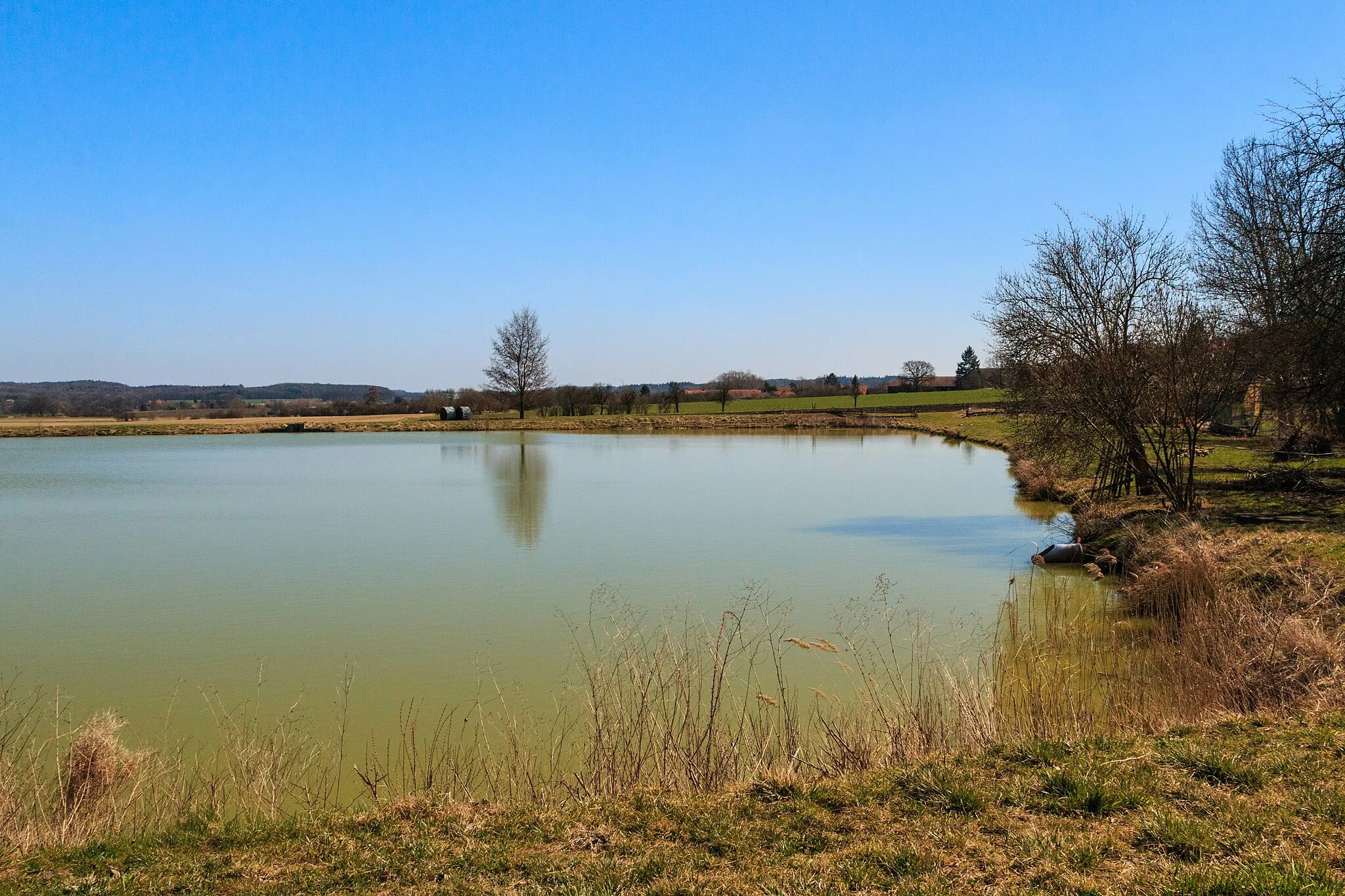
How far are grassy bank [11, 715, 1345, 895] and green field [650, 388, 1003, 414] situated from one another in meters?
66.6

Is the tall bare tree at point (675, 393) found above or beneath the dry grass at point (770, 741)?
above

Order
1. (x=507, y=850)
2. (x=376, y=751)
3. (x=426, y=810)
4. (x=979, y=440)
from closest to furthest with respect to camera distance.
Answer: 1. (x=507, y=850)
2. (x=426, y=810)
3. (x=376, y=751)
4. (x=979, y=440)

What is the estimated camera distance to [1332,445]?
17.9m

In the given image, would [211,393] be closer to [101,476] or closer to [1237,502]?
[101,476]

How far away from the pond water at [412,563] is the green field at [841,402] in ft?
153

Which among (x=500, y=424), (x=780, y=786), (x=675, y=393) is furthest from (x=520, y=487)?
(x=675, y=393)

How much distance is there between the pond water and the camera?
867cm

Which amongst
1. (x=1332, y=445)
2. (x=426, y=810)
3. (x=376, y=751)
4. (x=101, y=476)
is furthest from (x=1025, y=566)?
(x=101, y=476)

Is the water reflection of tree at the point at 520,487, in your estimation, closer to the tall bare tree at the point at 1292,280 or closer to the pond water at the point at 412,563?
the pond water at the point at 412,563

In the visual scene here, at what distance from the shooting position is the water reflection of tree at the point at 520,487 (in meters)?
17.4

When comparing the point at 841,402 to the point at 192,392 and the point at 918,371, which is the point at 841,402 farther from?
the point at 192,392

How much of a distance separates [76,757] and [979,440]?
43029 mm

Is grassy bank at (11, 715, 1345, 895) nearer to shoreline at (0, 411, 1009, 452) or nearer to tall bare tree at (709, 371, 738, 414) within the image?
shoreline at (0, 411, 1009, 452)

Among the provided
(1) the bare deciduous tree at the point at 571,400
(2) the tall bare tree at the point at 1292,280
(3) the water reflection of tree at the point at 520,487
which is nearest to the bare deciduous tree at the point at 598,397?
(1) the bare deciduous tree at the point at 571,400
